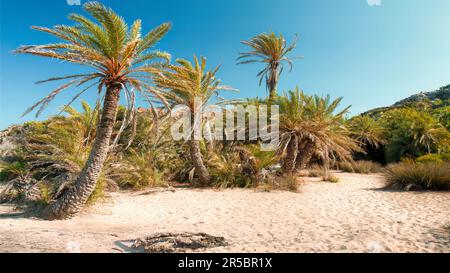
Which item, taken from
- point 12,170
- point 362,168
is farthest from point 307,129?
point 12,170

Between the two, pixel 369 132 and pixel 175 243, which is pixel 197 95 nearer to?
pixel 175 243

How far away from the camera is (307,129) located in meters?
11.4

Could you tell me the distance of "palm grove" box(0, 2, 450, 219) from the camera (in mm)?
6570

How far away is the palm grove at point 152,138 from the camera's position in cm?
657

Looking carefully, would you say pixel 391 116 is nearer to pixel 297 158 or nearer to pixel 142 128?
pixel 297 158

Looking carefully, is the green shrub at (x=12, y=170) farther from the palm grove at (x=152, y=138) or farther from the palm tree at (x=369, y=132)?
the palm tree at (x=369, y=132)

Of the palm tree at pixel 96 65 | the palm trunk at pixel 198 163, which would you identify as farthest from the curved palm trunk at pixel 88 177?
the palm trunk at pixel 198 163

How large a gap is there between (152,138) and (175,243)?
9.56 m

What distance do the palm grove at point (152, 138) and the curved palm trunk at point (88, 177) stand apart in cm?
2

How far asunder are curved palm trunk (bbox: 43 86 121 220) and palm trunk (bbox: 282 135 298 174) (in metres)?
7.60

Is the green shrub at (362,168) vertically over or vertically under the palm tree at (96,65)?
under

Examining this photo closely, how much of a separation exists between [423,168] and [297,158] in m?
4.72

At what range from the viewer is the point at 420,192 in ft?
28.4
